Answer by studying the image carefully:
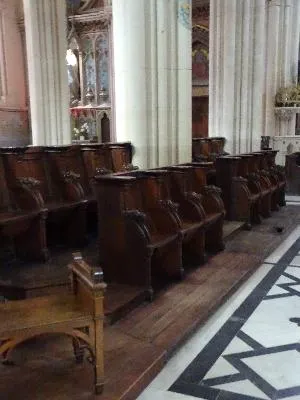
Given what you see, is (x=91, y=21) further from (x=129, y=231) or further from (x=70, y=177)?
(x=129, y=231)

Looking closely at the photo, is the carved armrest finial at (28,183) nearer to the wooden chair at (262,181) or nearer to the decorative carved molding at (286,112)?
the wooden chair at (262,181)

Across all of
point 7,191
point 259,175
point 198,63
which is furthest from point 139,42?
point 198,63

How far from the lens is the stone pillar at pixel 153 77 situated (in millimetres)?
5070

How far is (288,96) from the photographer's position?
1183 cm

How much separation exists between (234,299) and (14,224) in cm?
190

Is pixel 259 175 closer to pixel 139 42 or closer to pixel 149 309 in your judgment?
pixel 139 42

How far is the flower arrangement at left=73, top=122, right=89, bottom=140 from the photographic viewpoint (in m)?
14.6

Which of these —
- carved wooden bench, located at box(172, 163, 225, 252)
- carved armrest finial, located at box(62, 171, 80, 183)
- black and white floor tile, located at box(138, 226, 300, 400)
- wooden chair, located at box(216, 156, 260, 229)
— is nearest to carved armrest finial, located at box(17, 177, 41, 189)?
carved armrest finial, located at box(62, 171, 80, 183)

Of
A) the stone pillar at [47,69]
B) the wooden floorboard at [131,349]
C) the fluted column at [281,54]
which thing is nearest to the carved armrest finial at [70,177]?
the wooden floorboard at [131,349]

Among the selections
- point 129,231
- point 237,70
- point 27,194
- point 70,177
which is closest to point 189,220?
point 129,231

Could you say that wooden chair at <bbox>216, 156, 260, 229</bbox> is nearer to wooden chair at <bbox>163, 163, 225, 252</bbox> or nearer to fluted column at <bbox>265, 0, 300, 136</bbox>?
wooden chair at <bbox>163, 163, 225, 252</bbox>

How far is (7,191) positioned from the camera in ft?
13.0

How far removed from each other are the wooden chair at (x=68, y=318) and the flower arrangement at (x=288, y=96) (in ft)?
35.0

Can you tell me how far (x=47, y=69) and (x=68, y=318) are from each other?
6.48m
